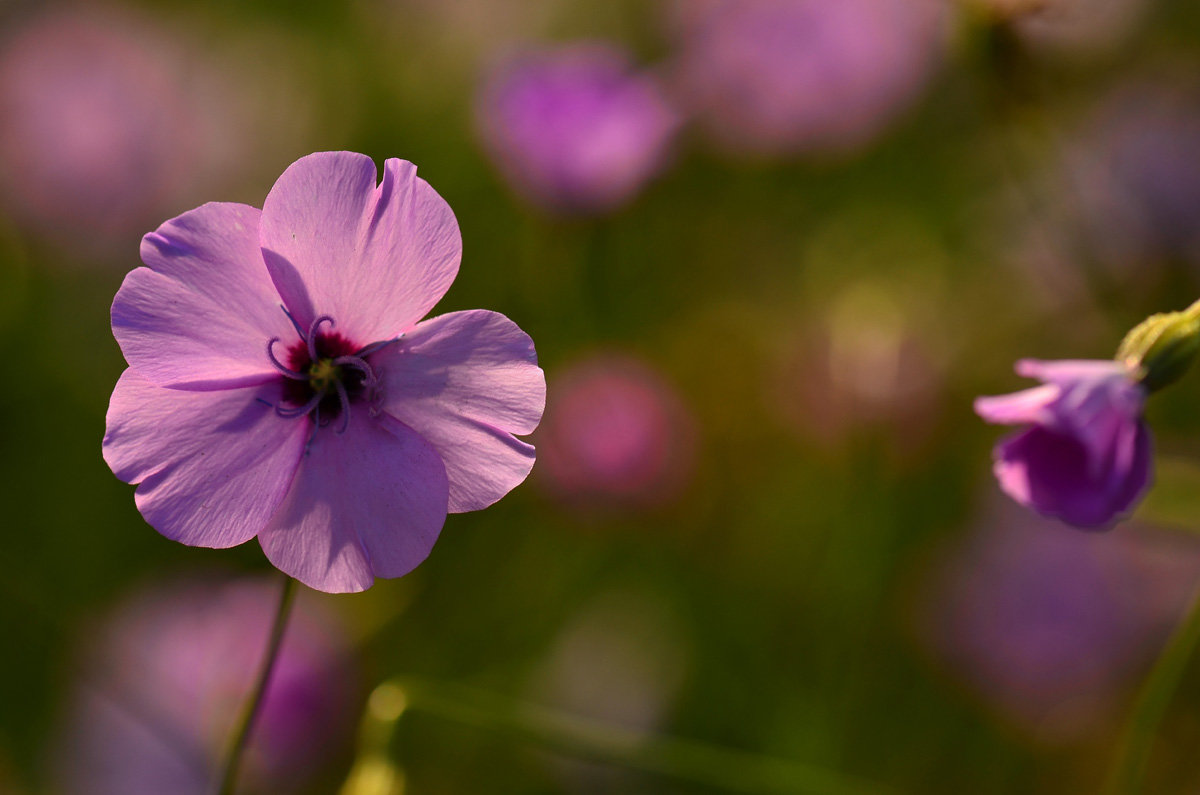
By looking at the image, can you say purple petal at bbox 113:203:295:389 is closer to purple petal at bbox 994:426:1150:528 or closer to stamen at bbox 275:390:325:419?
stamen at bbox 275:390:325:419

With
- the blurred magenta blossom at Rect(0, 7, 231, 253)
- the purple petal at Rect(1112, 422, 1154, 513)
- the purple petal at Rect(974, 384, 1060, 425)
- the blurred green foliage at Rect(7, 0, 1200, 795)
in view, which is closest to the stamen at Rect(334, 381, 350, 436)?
the purple petal at Rect(974, 384, 1060, 425)

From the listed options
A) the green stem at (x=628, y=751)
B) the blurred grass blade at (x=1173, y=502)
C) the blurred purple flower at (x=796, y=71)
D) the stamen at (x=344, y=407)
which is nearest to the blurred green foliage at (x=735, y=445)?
the blurred purple flower at (x=796, y=71)

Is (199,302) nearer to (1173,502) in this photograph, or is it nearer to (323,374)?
(323,374)

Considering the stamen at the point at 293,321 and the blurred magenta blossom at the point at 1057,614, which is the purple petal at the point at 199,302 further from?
the blurred magenta blossom at the point at 1057,614

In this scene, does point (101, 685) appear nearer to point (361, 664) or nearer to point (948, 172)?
point (361, 664)

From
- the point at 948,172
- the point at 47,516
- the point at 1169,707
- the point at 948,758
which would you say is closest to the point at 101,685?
the point at 47,516

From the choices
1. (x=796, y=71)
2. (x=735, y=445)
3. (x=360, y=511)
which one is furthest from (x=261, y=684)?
(x=796, y=71)
